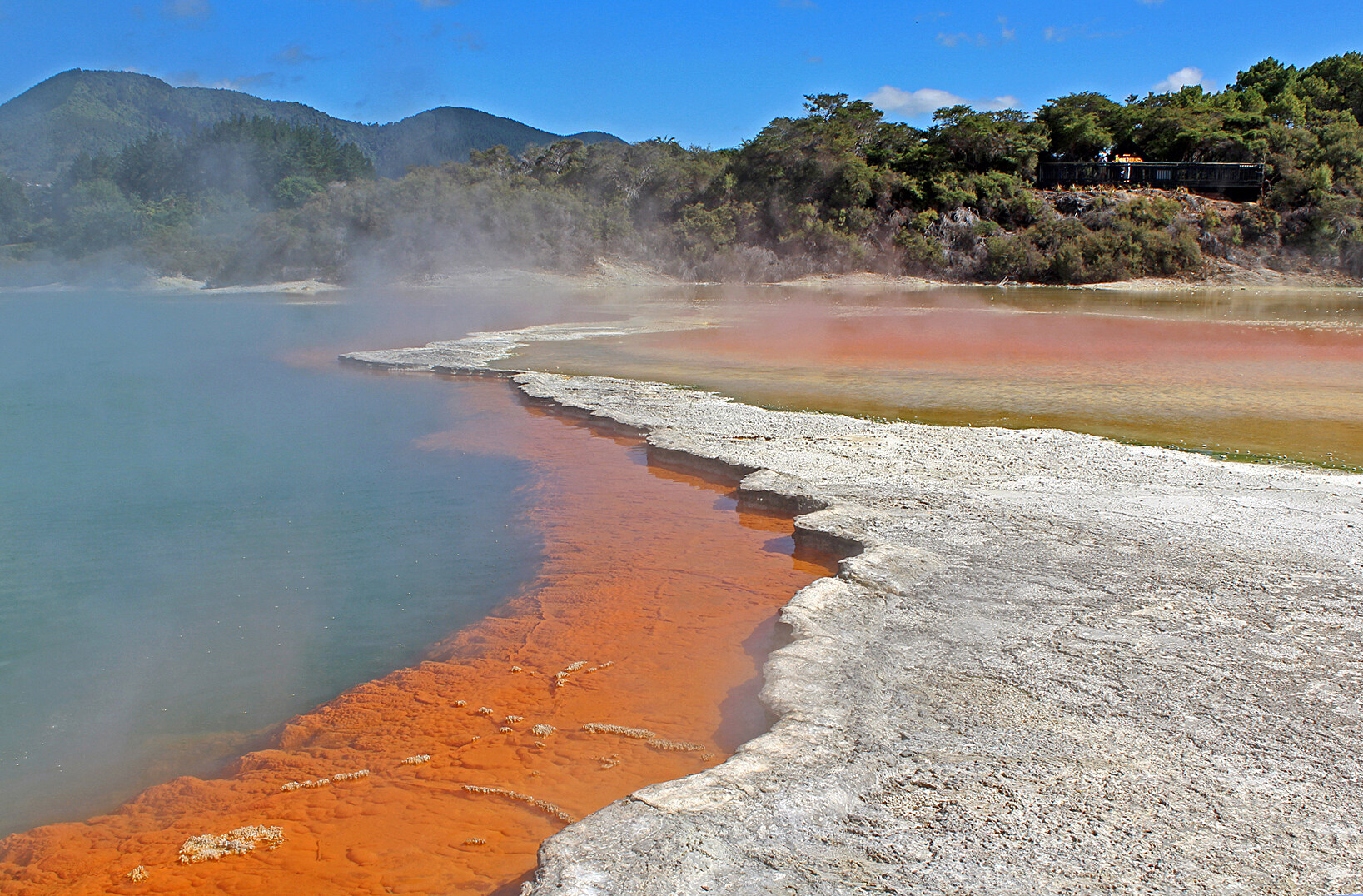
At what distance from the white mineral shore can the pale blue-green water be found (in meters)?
2.20

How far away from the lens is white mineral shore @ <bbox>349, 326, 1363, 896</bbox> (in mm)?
2740

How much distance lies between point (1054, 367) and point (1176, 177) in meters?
41.4

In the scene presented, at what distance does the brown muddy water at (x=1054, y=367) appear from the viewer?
31.8ft

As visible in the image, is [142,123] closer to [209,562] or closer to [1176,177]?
[1176,177]

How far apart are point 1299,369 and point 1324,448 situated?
633 centimetres

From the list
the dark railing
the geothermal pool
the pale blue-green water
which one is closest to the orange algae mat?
the geothermal pool

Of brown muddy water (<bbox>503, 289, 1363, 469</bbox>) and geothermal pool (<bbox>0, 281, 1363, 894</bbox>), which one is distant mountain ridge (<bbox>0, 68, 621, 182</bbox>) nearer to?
brown muddy water (<bbox>503, 289, 1363, 469</bbox>)

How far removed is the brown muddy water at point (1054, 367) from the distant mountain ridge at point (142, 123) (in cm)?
3942

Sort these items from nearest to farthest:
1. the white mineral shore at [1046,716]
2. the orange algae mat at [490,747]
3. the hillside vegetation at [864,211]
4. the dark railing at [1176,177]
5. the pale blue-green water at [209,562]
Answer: the white mineral shore at [1046,716], the orange algae mat at [490,747], the pale blue-green water at [209,562], the hillside vegetation at [864,211], the dark railing at [1176,177]

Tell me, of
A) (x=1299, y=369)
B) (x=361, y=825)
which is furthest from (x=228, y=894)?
(x=1299, y=369)

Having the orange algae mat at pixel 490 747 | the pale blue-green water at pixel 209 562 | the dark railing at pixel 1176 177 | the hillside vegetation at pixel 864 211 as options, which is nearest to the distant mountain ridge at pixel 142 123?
the hillside vegetation at pixel 864 211

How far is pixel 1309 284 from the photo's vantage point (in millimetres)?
43219

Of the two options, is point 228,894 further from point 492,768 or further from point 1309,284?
point 1309,284

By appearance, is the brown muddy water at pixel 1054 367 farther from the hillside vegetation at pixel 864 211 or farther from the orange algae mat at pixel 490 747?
the hillside vegetation at pixel 864 211
